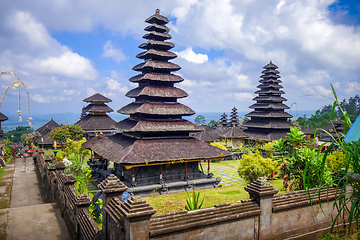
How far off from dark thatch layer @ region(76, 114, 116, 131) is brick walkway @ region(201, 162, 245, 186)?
63.3 ft

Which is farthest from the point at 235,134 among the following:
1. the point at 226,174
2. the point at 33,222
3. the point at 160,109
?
the point at 33,222

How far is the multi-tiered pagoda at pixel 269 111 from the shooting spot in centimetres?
3753

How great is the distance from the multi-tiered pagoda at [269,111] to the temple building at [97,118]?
73.3 ft

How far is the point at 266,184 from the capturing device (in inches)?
349

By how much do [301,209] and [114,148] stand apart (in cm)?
1421

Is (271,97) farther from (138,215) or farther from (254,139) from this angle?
(138,215)

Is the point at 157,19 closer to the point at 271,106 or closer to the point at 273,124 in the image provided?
the point at 271,106

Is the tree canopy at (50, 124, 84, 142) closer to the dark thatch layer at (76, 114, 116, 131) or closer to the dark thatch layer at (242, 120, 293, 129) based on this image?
the dark thatch layer at (76, 114, 116, 131)

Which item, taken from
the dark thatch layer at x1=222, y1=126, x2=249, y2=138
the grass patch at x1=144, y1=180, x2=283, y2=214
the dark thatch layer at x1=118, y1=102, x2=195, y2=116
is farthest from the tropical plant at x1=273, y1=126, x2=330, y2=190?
the dark thatch layer at x1=222, y1=126, x2=249, y2=138

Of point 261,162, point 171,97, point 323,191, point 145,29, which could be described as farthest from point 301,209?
point 145,29

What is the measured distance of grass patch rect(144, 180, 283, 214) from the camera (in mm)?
15281

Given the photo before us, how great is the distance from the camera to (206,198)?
1700 cm

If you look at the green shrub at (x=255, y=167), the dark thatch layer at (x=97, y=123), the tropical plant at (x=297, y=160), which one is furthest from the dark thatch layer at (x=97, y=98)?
the tropical plant at (x=297, y=160)

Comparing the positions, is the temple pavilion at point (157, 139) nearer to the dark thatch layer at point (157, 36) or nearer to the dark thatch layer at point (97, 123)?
the dark thatch layer at point (157, 36)
